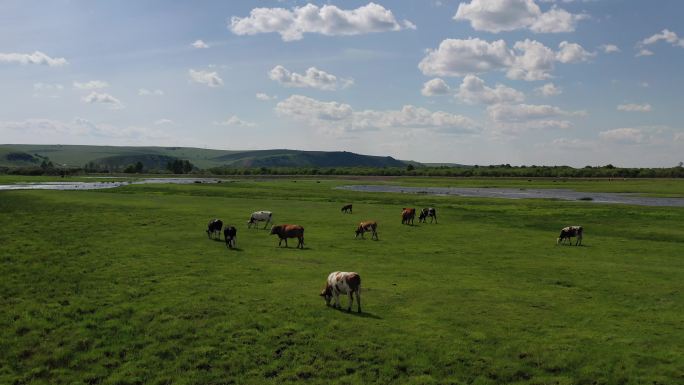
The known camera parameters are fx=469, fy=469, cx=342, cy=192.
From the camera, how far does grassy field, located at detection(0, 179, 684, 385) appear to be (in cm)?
1396

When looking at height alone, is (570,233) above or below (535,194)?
below

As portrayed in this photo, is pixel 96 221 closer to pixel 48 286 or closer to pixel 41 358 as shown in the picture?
pixel 48 286

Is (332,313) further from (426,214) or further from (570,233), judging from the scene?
(426,214)

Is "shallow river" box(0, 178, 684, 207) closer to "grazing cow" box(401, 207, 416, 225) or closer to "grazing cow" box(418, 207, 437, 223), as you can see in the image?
"grazing cow" box(418, 207, 437, 223)

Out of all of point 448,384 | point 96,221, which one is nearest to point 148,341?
point 448,384

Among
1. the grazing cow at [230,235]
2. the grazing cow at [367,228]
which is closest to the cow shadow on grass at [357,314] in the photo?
the grazing cow at [230,235]

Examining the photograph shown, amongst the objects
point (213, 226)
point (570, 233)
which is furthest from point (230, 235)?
point (570, 233)

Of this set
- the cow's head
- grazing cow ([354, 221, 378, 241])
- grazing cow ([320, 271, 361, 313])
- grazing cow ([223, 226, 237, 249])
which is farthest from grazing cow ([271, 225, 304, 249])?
grazing cow ([320, 271, 361, 313])

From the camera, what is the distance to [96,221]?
1700 inches

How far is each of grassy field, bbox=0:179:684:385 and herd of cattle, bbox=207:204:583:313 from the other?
2.79 ft

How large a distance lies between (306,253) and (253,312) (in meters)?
11.6

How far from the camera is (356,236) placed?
119 ft

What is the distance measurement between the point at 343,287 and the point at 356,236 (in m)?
17.7

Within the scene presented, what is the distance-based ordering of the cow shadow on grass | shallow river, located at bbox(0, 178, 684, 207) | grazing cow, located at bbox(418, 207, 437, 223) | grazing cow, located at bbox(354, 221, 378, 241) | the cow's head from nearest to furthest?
the cow shadow on grass < the cow's head < grazing cow, located at bbox(354, 221, 378, 241) < grazing cow, located at bbox(418, 207, 437, 223) < shallow river, located at bbox(0, 178, 684, 207)
